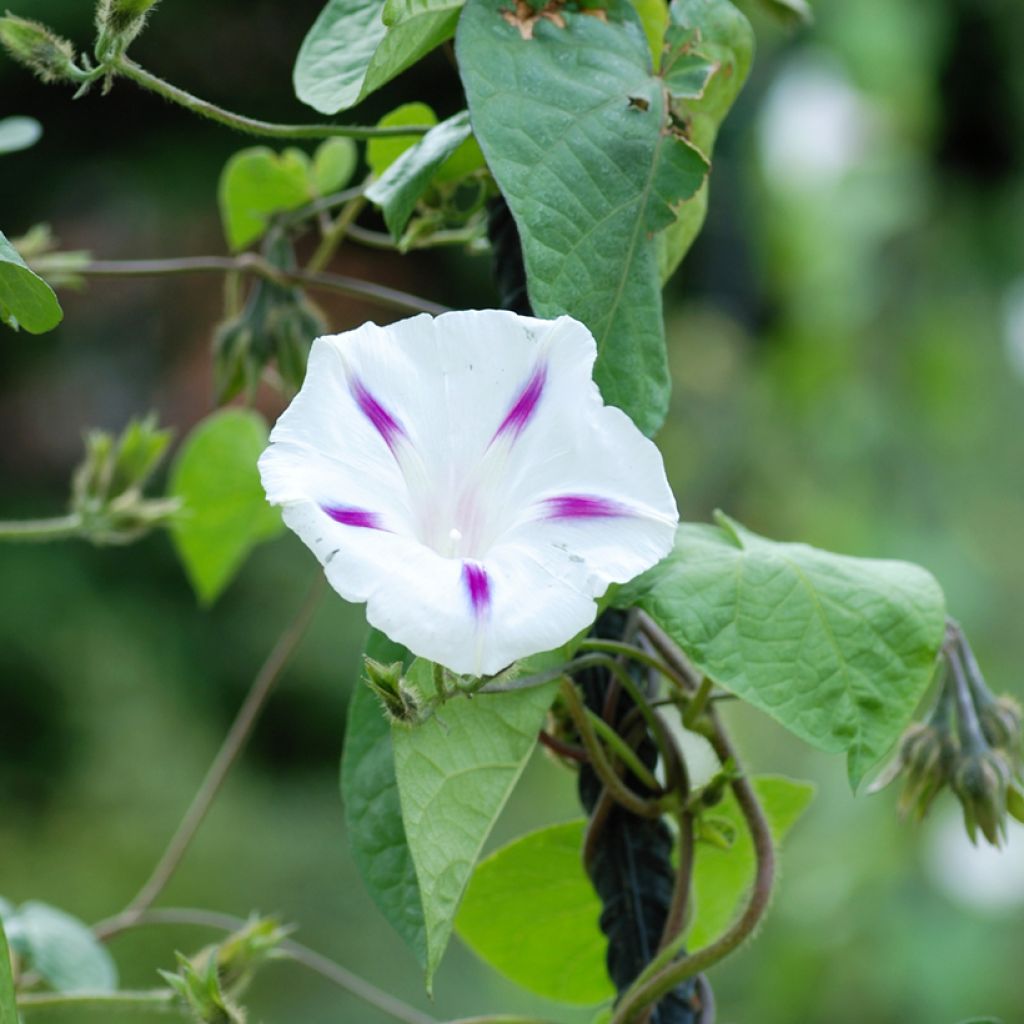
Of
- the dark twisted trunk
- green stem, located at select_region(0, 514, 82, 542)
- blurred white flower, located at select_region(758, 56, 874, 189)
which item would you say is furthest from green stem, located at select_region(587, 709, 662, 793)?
blurred white flower, located at select_region(758, 56, 874, 189)

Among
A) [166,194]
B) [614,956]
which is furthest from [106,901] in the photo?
[614,956]

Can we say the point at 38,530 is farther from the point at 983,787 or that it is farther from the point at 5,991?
the point at 983,787

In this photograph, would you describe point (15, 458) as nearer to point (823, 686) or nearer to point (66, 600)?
point (66, 600)

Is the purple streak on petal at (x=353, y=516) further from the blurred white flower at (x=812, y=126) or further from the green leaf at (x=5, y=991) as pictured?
the blurred white flower at (x=812, y=126)

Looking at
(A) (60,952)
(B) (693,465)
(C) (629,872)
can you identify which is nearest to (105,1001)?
(A) (60,952)

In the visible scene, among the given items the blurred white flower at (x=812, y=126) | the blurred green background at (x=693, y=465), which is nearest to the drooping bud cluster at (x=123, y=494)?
the blurred green background at (x=693, y=465)

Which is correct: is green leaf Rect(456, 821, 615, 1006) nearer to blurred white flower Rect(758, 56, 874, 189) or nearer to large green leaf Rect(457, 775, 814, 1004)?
large green leaf Rect(457, 775, 814, 1004)
